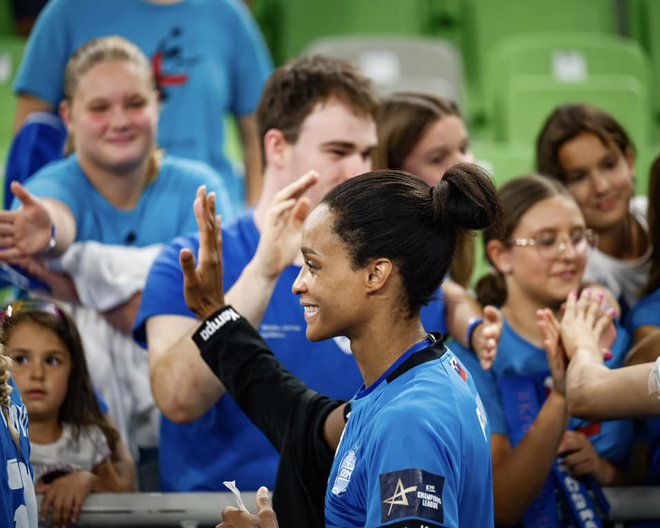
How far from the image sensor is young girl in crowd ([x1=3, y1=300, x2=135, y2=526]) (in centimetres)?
277

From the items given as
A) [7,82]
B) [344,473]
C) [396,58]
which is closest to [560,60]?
[396,58]

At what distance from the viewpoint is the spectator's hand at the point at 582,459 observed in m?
2.61

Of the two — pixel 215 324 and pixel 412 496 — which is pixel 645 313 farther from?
pixel 412 496

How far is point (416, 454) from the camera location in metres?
1.64

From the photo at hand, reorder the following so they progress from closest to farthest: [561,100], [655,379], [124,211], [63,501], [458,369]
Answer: [458,369] → [655,379] → [63,501] → [124,211] → [561,100]

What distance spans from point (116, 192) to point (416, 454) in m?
1.90

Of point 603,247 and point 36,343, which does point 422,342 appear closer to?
point 36,343

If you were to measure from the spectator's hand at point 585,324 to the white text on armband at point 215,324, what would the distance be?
74 centimetres

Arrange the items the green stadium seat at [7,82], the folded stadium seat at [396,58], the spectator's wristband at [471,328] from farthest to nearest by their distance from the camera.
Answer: the green stadium seat at [7,82]
the folded stadium seat at [396,58]
the spectator's wristband at [471,328]

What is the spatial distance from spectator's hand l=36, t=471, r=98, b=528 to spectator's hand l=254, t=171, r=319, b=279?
65cm

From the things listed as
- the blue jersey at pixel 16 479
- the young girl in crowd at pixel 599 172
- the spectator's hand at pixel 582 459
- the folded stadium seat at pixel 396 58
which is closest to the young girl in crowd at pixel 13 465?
the blue jersey at pixel 16 479

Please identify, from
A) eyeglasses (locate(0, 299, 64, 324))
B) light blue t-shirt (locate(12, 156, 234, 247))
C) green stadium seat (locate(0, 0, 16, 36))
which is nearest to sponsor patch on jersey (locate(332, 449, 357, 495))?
eyeglasses (locate(0, 299, 64, 324))

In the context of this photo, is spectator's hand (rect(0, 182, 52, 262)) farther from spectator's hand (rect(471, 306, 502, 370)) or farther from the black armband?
spectator's hand (rect(471, 306, 502, 370))

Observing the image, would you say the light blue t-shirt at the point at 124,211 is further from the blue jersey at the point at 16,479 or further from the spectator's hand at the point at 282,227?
the blue jersey at the point at 16,479
